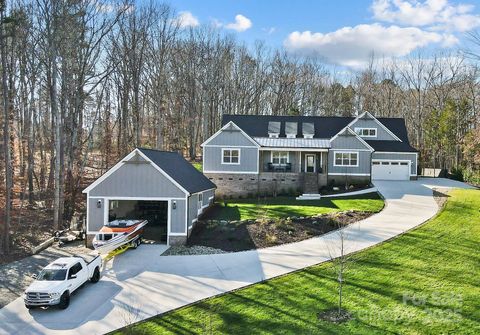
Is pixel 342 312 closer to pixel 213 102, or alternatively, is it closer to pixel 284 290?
pixel 284 290

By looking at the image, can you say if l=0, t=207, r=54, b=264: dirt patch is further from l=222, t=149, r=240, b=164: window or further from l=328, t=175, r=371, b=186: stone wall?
l=328, t=175, r=371, b=186: stone wall

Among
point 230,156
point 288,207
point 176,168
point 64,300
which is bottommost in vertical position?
point 64,300

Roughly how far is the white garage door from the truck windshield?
2771 cm

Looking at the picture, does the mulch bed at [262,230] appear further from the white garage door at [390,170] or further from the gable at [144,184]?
the white garage door at [390,170]

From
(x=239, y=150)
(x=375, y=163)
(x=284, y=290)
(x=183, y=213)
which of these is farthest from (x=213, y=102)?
(x=284, y=290)

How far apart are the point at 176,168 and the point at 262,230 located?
6.03 m

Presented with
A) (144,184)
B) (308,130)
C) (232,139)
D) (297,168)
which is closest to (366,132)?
(308,130)

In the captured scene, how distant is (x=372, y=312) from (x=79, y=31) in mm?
23980

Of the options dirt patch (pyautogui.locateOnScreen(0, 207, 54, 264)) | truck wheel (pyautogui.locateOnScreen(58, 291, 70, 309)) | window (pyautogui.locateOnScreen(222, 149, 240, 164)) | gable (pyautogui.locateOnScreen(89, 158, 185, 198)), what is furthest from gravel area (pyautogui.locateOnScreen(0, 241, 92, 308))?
window (pyautogui.locateOnScreen(222, 149, 240, 164))

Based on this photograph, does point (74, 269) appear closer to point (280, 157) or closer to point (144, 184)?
point (144, 184)

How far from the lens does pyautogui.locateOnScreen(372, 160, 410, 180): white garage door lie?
111ft

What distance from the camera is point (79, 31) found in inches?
1005

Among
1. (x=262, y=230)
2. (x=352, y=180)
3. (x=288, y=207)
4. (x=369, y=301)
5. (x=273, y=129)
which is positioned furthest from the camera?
(x=273, y=129)

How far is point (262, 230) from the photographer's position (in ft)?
64.4
